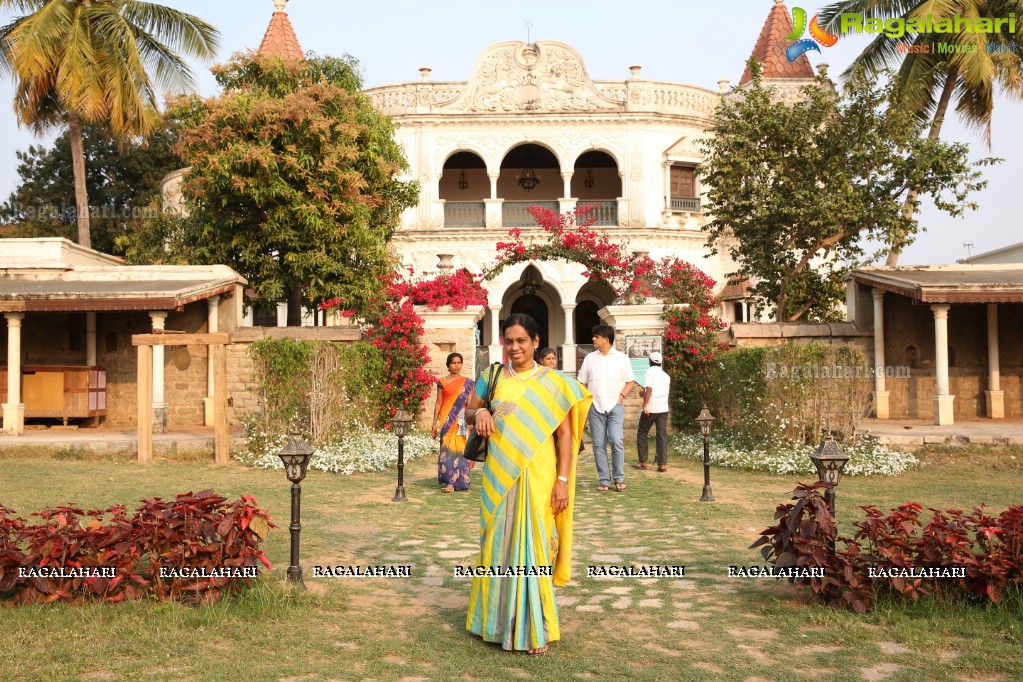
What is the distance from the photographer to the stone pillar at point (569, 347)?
2435 centimetres

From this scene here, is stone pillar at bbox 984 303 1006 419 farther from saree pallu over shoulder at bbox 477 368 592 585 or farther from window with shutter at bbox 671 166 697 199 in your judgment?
window with shutter at bbox 671 166 697 199

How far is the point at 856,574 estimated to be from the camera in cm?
478

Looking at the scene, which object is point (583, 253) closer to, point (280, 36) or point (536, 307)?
point (536, 307)

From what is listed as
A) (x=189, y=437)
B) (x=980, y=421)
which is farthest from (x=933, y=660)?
Result: (x=980, y=421)

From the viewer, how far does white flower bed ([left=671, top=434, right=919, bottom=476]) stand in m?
10.2

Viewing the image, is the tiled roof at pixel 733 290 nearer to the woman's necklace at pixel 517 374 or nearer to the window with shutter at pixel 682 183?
the window with shutter at pixel 682 183

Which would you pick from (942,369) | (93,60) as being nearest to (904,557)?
(942,369)

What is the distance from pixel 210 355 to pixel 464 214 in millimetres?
12465

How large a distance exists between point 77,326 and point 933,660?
15.0m

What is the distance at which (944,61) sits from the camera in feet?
55.4

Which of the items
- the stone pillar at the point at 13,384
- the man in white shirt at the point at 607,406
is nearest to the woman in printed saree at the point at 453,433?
the man in white shirt at the point at 607,406

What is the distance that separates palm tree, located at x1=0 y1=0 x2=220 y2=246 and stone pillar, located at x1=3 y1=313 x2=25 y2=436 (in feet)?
18.3

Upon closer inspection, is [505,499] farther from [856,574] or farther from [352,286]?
[352,286]

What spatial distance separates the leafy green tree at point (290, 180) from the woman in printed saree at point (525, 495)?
38.3 ft
